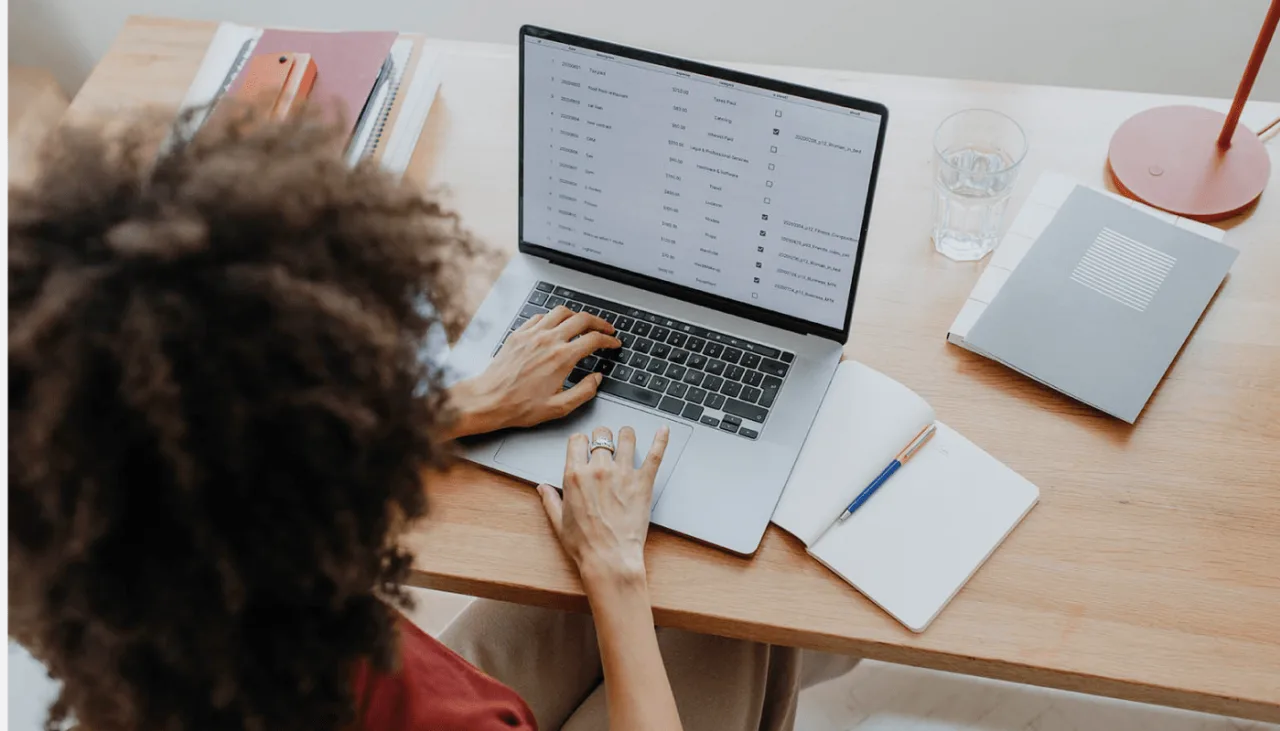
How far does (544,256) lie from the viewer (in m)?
1.10

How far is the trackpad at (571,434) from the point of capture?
0.95m

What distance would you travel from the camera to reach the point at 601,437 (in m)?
0.95

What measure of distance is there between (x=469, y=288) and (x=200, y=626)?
1.92ft

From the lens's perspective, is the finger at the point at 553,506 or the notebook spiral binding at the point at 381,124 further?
the notebook spiral binding at the point at 381,124

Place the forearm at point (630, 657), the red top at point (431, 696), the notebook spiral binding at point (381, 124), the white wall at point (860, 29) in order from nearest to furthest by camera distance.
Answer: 1. the red top at point (431, 696)
2. the forearm at point (630, 657)
3. the notebook spiral binding at point (381, 124)
4. the white wall at point (860, 29)

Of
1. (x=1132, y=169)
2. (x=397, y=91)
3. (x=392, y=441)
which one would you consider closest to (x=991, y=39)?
(x=1132, y=169)

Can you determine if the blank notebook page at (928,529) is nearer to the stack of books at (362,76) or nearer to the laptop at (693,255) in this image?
the laptop at (693,255)

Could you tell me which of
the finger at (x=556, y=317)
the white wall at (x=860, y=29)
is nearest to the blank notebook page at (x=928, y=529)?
the finger at (x=556, y=317)

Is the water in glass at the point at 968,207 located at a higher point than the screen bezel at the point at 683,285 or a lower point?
higher

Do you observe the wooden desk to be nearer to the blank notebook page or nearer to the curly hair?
the blank notebook page

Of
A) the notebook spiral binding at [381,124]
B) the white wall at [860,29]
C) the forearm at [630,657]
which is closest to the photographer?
the forearm at [630,657]

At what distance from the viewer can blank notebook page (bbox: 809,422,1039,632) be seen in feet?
2.85

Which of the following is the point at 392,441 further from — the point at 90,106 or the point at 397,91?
the point at 90,106

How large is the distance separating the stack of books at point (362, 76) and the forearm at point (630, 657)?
58 centimetres
